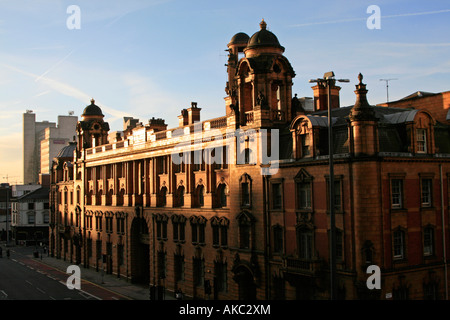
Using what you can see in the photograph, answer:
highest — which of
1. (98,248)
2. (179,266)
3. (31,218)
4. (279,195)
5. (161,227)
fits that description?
(279,195)

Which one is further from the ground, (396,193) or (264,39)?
(264,39)

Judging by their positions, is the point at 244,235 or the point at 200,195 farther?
the point at 200,195

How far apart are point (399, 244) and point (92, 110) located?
60.4m

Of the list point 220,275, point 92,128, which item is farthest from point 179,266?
point 92,128

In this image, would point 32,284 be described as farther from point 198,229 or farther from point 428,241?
point 428,241

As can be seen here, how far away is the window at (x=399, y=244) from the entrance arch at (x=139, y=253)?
116 feet

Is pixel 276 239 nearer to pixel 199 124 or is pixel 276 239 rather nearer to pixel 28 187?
pixel 199 124

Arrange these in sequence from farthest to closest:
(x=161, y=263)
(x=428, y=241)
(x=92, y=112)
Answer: (x=92, y=112) → (x=161, y=263) → (x=428, y=241)

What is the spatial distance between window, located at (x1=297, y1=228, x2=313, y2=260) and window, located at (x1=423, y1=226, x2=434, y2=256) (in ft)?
24.8

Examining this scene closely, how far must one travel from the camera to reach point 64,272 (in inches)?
2813


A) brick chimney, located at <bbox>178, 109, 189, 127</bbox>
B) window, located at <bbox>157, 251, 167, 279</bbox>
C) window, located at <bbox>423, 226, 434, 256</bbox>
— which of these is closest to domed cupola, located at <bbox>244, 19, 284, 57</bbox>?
brick chimney, located at <bbox>178, 109, 189, 127</bbox>

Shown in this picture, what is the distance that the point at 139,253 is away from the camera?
60938 millimetres

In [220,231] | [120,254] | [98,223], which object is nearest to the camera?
[220,231]
